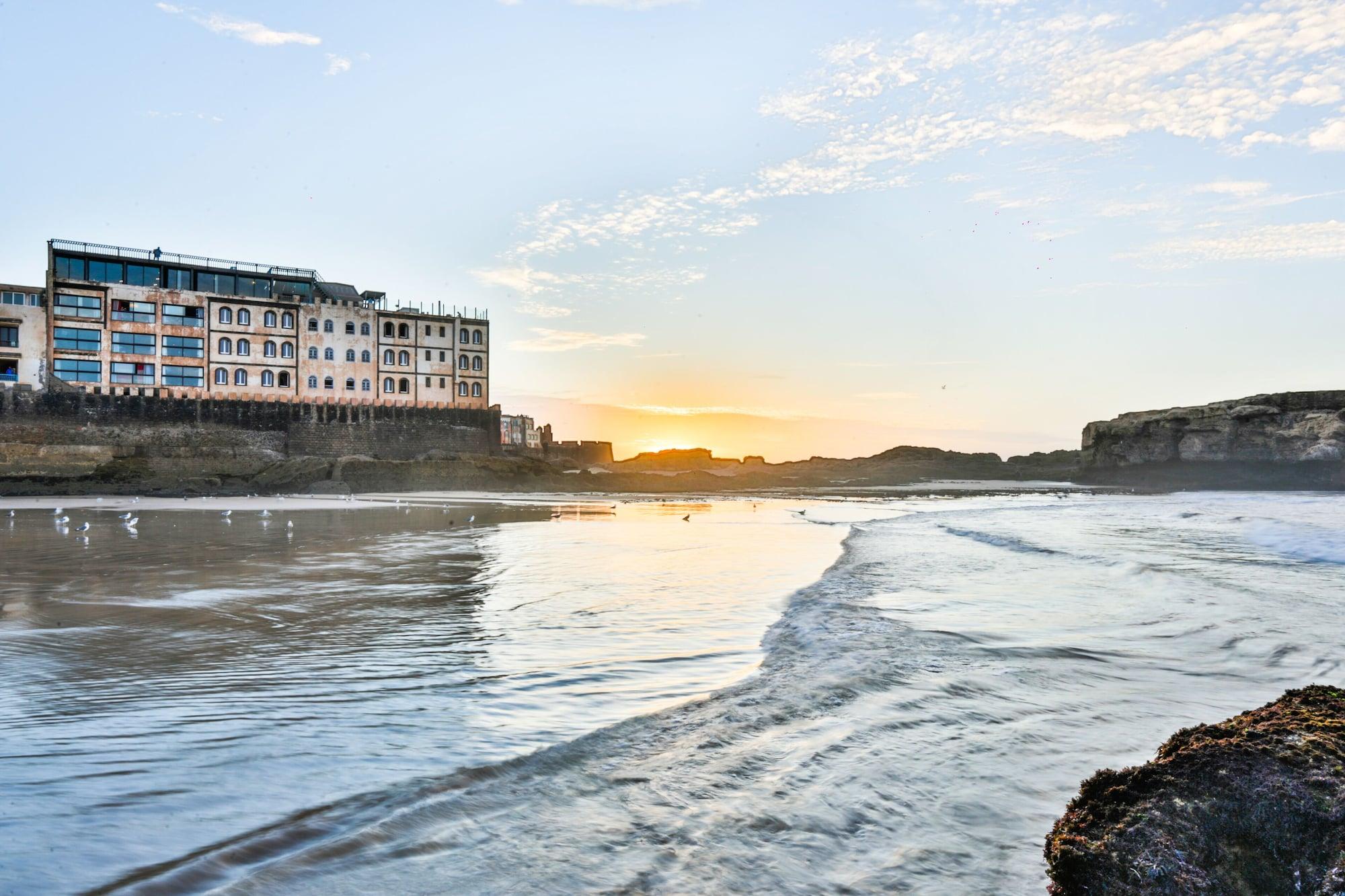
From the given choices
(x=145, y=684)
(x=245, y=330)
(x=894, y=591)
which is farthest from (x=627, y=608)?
(x=245, y=330)

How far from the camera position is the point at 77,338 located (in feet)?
168

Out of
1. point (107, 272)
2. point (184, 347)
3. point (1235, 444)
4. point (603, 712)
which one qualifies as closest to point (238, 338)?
point (184, 347)

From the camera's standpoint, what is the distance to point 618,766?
11.8 ft

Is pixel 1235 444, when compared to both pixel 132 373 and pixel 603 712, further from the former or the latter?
pixel 132 373

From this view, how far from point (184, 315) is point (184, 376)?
420cm

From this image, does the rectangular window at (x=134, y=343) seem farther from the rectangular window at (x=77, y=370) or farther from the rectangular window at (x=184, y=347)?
the rectangular window at (x=77, y=370)

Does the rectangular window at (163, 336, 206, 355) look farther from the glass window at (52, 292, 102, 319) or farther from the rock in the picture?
the rock

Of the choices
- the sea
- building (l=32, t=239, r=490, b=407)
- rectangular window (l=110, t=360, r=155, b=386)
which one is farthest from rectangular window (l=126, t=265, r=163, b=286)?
the sea

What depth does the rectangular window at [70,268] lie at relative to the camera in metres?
51.8

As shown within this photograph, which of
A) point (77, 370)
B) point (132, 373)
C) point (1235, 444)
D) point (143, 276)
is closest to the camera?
point (1235, 444)

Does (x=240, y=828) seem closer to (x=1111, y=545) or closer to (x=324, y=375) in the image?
(x=1111, y=545)

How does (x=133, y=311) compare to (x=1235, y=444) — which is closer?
(x=1235, y=444)

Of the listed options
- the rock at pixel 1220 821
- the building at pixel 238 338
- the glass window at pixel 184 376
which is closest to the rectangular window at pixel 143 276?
the building at pixel 238 338

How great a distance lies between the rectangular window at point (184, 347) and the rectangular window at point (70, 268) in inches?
253
